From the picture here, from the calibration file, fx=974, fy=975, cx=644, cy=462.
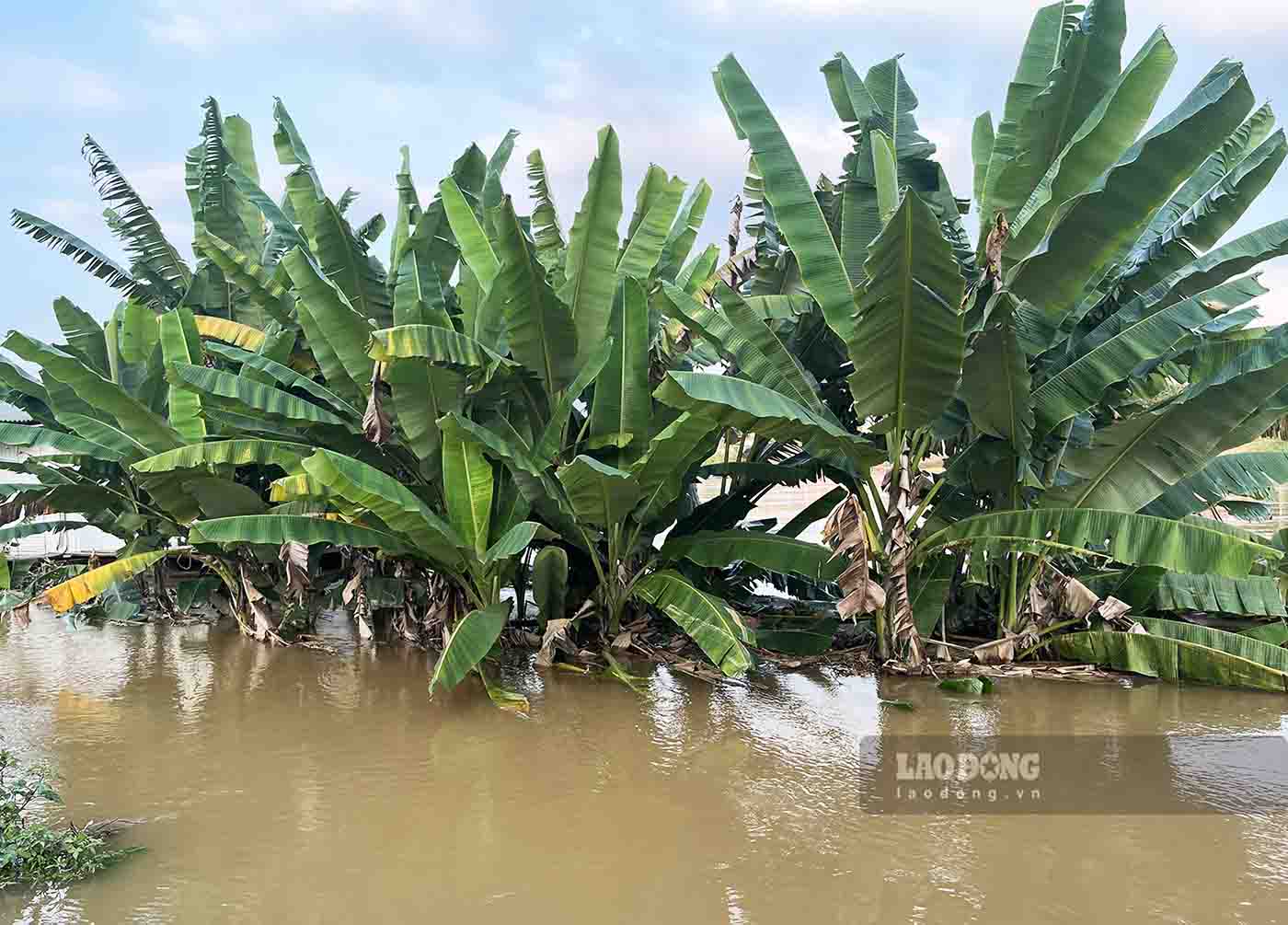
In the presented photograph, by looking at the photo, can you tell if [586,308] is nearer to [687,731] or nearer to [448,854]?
[687,731]

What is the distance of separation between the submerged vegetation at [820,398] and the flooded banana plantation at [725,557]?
0.11ft

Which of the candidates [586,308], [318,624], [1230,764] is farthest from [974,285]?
[318,624]

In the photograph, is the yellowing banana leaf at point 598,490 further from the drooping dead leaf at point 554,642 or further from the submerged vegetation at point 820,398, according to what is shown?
the drooping dead leaf at point 554,642

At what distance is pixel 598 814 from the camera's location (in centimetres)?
407

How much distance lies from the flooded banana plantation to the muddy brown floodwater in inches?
1.0

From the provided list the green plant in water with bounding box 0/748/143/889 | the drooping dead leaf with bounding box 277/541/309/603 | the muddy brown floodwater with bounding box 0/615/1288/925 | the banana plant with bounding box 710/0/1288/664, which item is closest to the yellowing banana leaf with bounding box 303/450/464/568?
the drooping dead leaf with bounding box 277/541/309/603

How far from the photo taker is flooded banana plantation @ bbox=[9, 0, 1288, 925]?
3.61m

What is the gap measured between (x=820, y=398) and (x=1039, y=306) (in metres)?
1.51

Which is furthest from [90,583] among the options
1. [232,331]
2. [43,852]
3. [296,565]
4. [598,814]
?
[598,814]

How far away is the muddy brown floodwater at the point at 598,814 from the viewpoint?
3.21m

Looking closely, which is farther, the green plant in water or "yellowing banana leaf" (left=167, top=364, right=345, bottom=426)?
"yellowing banana leaf" (left=167, top=364, right=345, bottom=426)

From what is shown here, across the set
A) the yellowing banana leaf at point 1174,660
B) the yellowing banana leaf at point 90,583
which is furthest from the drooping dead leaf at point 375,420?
the yellowing banana leaf at point 1174,660

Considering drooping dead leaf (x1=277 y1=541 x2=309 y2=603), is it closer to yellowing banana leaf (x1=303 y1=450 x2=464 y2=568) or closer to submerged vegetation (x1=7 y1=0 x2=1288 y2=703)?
submerged vegetation (x1=7 y1=0 x2=1288 y2=703)

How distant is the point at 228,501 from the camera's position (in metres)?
7.52
